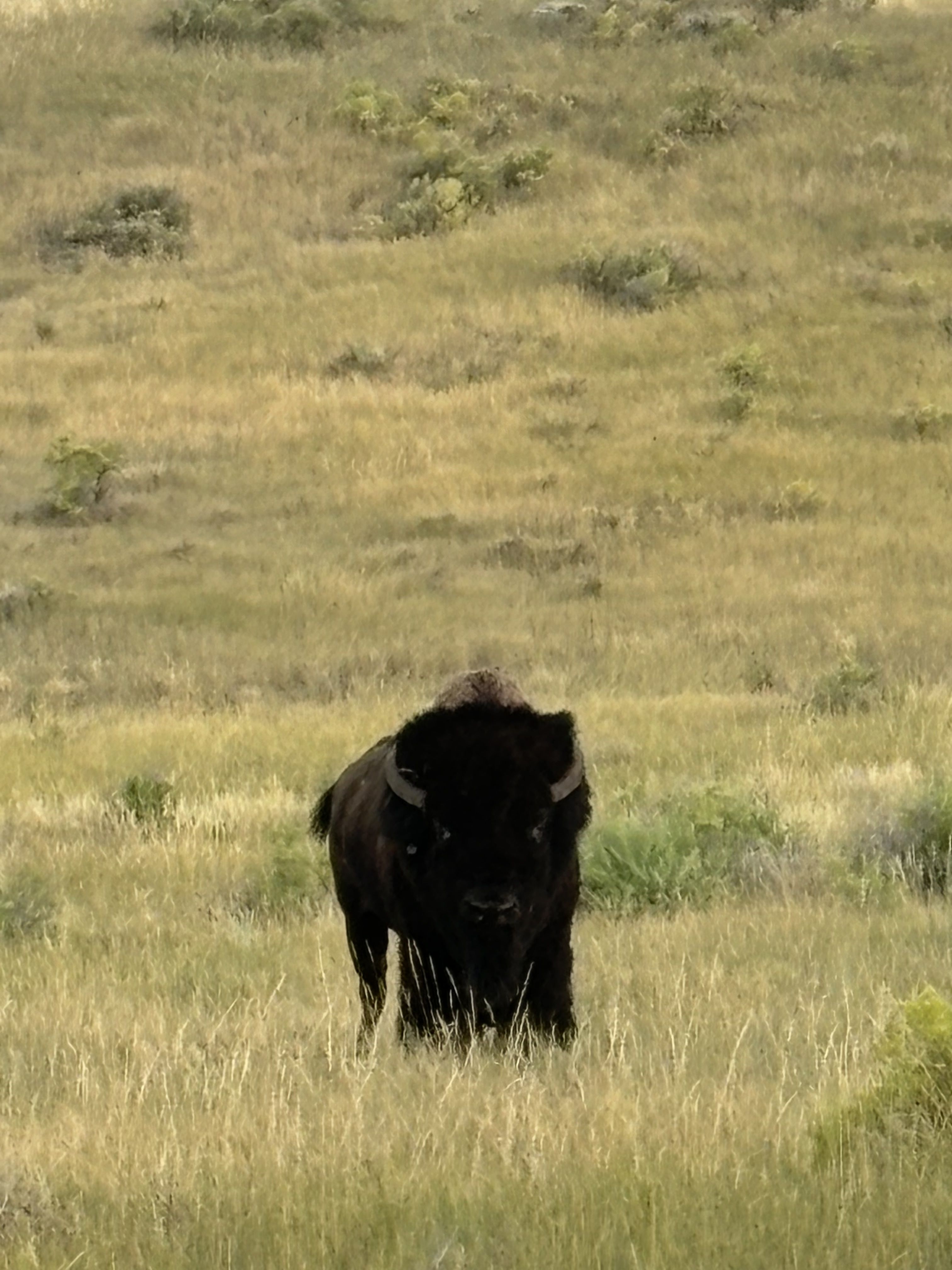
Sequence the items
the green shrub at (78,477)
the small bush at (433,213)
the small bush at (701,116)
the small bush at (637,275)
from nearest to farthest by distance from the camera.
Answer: the green shrub at (78,477) → the small bush at (637,275) → the small bush at (433,213) → the small bush at (701,116)

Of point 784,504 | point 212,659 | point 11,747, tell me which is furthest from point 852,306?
point 11,747

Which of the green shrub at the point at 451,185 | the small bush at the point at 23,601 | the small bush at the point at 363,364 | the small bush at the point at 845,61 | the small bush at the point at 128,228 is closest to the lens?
the small bush at the point at 23,601

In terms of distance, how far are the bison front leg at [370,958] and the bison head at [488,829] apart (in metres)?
1.01

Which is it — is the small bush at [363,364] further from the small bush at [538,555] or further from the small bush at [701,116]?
the small bush at [701,116]

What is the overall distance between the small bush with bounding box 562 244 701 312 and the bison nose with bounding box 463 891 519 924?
26179 millimetres

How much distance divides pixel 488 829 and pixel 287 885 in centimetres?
418

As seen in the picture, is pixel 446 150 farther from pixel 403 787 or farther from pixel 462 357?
pixel 403 787

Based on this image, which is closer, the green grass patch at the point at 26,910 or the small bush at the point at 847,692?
the green grass patch at the point at 26,910

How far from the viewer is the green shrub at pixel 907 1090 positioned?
454cm

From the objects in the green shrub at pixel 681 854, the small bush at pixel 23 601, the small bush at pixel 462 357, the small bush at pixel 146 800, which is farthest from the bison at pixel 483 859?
the small bush at pixel 462 357

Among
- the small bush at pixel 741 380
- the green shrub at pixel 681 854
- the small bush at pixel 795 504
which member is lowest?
the small bush at pixel 795 504

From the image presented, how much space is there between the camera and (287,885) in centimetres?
965

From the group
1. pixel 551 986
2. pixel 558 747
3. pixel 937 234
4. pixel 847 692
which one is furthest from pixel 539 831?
pixel 937 234

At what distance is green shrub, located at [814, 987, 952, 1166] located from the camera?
454cm
